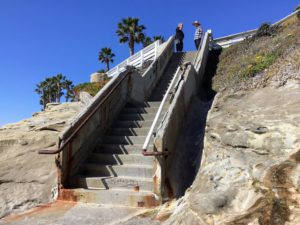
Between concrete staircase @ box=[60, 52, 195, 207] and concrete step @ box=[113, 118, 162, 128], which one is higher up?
concrete step @ box=[113, 118, 162, 128]

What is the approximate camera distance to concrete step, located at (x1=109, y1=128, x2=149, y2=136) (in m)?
6.56

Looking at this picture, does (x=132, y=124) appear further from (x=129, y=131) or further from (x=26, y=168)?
(x=26, y=168)

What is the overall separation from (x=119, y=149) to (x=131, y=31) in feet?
104

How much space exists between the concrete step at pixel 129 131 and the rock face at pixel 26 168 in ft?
4.35

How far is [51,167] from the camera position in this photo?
5.92 m

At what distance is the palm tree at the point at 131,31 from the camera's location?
36.0m

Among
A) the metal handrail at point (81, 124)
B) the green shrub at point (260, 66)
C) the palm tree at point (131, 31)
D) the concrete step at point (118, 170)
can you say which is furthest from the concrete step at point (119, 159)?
the palm tree at point (131, 31)

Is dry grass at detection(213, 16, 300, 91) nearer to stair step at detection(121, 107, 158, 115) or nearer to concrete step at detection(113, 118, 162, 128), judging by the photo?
stair step at detection(121, 107, 158, 115)

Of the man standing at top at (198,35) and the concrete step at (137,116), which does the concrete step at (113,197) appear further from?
the man standing at top at (198,35)

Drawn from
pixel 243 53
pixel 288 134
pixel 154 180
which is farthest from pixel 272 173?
pixel 243 53

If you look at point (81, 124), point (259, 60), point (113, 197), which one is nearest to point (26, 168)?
point (81, 124)

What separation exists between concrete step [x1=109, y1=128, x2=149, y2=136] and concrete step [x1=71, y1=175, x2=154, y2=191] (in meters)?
1.56

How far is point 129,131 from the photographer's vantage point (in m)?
6.72

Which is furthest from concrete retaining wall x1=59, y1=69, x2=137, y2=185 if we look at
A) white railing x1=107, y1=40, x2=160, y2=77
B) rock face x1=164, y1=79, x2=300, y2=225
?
white railing x1=107, y1=40, x2=160, y2=77
